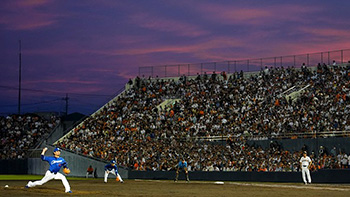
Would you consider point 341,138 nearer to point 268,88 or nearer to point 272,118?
point 272,118

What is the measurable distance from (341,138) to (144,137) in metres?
19.3

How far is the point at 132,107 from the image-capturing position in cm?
5928

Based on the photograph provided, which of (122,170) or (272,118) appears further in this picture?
(122,170)

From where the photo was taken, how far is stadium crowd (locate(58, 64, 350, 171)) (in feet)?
141

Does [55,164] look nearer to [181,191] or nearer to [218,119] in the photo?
[181,191]

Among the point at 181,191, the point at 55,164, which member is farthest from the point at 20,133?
the point at 55,164

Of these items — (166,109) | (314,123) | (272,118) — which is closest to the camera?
(314,123)

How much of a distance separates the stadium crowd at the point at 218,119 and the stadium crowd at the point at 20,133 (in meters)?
6.30

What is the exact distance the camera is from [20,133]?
64188 millimetres

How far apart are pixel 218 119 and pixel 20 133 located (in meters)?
25.8

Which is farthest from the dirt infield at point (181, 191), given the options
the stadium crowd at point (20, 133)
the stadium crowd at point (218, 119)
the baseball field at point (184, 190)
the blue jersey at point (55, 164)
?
the stadium crowd at point (20, 133)

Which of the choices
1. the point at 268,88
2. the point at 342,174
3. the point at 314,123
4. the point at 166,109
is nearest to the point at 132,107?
the point at 166,109

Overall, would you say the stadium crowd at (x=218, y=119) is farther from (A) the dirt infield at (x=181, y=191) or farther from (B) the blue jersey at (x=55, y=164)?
(B) the blue jersey at (x=55, y=164)

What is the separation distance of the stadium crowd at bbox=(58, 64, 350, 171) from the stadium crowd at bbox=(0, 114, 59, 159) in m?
6.30
